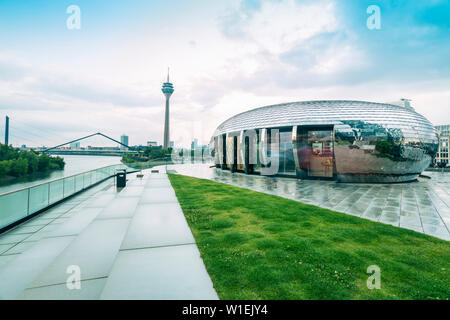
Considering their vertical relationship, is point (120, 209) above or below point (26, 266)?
above

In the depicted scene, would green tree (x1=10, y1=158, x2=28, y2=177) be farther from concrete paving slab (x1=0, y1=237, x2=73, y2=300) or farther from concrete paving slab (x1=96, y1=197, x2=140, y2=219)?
concrete paving slab (x1=0, y1=237, x2=73, y2=300)

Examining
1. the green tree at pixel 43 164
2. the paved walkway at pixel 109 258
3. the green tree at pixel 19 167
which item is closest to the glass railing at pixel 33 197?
the paved walkway at pixel 109 258

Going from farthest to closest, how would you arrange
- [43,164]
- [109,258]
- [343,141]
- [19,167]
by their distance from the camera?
[43,164] < [19,167] < [343,141] < [109,258]

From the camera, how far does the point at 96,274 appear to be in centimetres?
373

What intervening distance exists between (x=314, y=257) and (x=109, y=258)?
4.55 metres

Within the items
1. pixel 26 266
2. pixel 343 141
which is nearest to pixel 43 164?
pixel 26 266

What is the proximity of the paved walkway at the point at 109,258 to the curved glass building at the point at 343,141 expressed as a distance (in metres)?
18.0

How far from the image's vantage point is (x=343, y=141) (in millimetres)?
19359

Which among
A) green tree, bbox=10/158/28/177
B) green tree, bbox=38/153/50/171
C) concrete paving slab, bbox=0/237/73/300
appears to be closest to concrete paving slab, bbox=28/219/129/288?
concrete paving slab, bbox=0/237/73/300

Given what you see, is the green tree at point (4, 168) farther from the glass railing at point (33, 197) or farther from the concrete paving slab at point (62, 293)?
the concrete paving slab at point (62, 293)

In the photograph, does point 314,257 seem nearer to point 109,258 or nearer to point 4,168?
point 109,258

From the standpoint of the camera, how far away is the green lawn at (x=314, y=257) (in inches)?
132

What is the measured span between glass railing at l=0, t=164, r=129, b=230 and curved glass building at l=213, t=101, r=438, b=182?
19.0 meters

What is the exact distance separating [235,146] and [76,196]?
20.3 m
